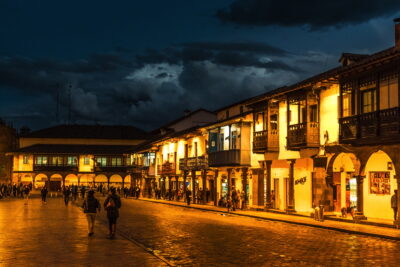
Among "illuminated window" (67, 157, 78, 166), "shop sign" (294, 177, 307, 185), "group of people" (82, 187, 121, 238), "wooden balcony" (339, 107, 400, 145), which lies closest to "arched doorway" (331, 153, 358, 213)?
"shop sign" (294, 177, 307, 185)

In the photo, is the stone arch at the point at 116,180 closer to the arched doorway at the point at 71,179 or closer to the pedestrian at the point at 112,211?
the arched doorway at the point at 71,179

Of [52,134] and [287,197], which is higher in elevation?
[52,134]

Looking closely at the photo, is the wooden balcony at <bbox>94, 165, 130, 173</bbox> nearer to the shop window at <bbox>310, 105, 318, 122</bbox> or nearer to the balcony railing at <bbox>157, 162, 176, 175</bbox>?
the balcony railing at <bbox>157, 162, 176, 175</bbox>

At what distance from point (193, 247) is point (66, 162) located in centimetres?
8581

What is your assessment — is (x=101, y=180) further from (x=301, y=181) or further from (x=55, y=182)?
(x=301, y=181)

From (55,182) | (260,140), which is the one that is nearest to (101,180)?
(55,182)

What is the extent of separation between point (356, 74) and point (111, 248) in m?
16.2

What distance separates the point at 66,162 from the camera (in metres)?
99.4

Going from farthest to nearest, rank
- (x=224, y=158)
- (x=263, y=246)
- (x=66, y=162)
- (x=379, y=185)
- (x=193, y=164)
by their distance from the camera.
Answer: (x=66, y=162), (x=193, y=164), (x=224, y=158), (x=379, y=185), (x=263, y=246)

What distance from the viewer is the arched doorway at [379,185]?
27203 millimetres

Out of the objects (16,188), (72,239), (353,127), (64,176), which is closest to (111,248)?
(72,239)

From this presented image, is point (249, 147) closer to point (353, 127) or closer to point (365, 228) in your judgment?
point (353, 127)

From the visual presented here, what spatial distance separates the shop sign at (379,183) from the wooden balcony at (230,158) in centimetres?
1410

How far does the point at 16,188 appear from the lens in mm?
73750
